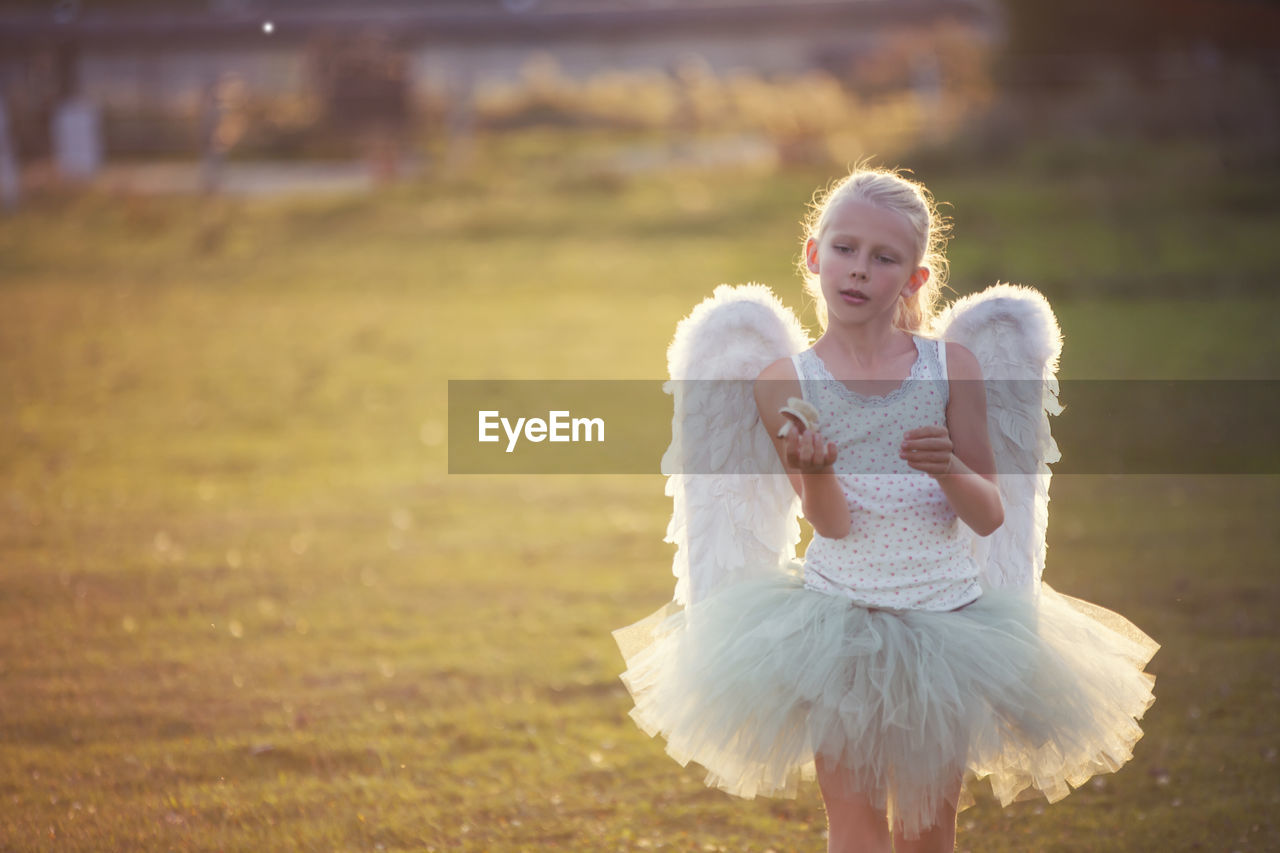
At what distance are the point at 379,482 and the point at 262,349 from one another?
16.3 feet

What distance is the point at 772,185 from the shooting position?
68.7 ft

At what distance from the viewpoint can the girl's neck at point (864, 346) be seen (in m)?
3.22

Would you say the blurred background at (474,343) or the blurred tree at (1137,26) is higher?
the blurred tree at (1137,26)

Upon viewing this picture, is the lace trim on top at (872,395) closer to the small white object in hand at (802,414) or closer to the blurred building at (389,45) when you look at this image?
the small white object in hand at (802,414)

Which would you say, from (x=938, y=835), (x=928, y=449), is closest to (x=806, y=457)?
(x=928, y=449)

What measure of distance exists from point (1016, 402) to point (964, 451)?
42cm

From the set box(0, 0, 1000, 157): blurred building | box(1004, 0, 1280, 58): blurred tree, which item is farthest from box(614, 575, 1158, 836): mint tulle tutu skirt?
box(1004, 0, 1280, 58): blurred tree

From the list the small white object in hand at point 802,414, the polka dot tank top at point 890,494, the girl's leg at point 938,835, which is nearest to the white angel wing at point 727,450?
the polka dot tank top at point 890,494

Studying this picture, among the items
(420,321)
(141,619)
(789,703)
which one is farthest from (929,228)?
(420,321)

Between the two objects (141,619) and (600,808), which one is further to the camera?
(141,619)

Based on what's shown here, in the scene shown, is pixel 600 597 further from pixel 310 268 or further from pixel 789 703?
pixel 310 268

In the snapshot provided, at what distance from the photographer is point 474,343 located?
14406 millimetres

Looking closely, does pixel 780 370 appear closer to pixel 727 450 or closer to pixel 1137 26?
pixel 727 450

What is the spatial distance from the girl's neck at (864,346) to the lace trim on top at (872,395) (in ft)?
0.09
